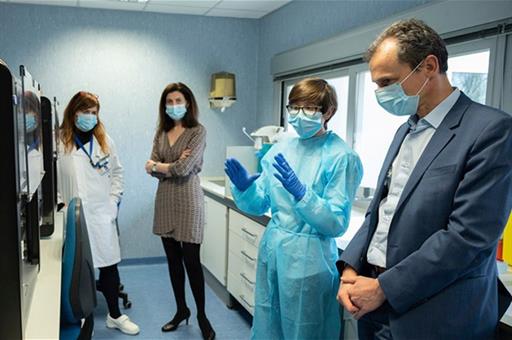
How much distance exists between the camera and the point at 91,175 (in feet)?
8.56

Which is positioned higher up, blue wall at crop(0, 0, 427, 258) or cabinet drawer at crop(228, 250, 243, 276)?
blue wall at crop(0, 0, 427, 258)

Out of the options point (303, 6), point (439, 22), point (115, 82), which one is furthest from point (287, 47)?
point (439, 22)

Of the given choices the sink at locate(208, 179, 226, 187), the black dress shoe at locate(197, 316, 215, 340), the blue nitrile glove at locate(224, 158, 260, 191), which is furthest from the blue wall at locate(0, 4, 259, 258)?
the blue nitrile glove at locate(224, 158, 260, 191)

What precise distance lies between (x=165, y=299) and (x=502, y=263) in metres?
2.29

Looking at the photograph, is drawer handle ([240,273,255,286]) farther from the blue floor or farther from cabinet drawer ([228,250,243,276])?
the blue floor

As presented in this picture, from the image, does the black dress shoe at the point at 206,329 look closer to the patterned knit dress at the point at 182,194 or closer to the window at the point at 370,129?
the patterned knit dress at the point at 182,194

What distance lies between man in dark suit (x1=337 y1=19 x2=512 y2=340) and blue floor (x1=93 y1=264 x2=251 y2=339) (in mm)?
1689

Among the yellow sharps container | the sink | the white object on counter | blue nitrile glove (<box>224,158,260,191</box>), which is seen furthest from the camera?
the sink

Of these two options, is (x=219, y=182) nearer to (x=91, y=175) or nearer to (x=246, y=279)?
(x=246, y=279)

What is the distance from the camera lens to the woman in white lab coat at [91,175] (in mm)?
2582

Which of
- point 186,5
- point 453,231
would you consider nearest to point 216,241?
point 186,5

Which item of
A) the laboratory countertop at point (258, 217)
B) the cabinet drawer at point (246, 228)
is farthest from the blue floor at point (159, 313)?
the laboratory countertop at point (258, 217)

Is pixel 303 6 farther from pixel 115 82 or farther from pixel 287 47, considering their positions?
pixel 115 82

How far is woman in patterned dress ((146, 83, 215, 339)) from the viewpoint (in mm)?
2594
